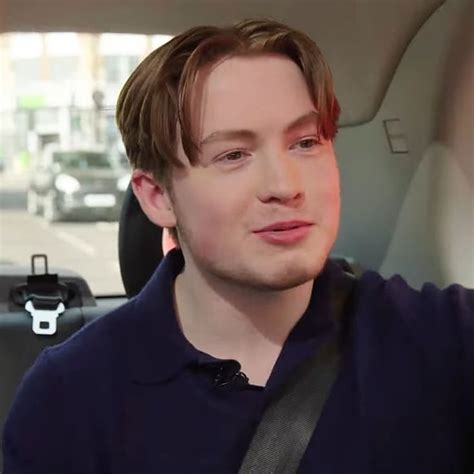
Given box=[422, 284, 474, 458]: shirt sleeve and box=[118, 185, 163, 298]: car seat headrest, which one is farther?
box=[118, 185, 163, 298]: car seat headrest

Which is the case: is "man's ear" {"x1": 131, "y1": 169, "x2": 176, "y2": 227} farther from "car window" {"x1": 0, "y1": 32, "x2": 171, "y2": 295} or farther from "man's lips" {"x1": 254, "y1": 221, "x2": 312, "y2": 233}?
"car window" {"x1": 0, "y1": 32, "x2": 171, "y2": 295}

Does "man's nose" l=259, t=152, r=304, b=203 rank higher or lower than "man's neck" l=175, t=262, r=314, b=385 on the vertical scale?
higher

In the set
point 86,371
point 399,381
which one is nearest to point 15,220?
point 86,371

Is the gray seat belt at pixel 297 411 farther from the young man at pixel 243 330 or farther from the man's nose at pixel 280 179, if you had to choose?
the man's nose at pixel 280 179

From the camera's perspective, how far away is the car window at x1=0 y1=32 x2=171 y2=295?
216cm

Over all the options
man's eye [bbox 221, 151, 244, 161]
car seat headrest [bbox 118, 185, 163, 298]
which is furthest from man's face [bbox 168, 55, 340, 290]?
car seat headrest [bbox 118, 185, 163, 298]

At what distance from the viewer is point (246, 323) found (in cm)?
132

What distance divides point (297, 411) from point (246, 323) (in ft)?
0.45

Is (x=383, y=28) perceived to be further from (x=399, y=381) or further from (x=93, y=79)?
(x=399, y=381)

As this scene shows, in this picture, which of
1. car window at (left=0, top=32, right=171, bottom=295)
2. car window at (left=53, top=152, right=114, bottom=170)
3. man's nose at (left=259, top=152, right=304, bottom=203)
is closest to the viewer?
man's nose at (left=259, top=152, right=304, bottom=203)

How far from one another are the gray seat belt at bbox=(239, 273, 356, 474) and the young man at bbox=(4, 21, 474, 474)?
0.6 inches

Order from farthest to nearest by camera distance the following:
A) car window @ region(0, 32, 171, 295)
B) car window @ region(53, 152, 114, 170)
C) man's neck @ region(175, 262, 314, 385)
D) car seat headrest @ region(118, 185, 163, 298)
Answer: car window @ region(53, 152, 114, 170), car window @ region(0, 32, 171, 295), car seat headrest @ region(118, 185, 163, 298), man's neck @ region(175, 262, 314, 385)

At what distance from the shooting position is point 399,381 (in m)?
1.26

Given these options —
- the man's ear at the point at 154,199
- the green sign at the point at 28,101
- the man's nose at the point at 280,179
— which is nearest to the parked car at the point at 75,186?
the green sign at the point at 28,101
